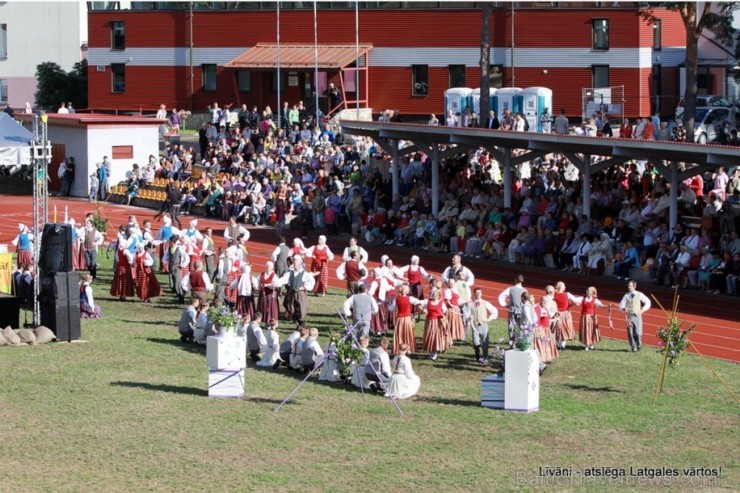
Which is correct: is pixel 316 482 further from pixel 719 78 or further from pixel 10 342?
pixel 719 78

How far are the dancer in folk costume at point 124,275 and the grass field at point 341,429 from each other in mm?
5585

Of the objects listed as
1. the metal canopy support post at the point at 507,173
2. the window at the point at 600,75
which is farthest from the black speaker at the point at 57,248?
the window at the point at 600,75

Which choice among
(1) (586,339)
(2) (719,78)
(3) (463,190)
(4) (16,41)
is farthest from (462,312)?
(4) (16,41)

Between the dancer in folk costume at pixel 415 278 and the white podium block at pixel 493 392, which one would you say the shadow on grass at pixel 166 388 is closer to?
the white podium block at pixel 493 392

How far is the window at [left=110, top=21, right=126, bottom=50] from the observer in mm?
63562

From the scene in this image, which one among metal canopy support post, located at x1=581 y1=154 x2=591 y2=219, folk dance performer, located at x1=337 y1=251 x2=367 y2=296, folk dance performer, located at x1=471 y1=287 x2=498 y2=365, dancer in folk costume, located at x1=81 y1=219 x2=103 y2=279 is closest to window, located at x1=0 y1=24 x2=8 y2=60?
dancer in folk costume, located at x1=81 y1=219 x2=103 y2=279

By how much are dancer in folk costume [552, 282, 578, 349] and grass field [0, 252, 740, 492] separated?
0.41 metres

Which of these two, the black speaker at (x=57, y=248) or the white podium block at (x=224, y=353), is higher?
the black speaker at (x=57, y=248)

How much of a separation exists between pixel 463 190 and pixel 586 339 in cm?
1370

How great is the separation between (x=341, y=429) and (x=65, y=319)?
8026mm

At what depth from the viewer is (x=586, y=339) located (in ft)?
82.5

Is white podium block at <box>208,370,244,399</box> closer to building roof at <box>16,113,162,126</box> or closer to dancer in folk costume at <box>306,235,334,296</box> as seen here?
dancer in folk costume at <box>306,235,334,296</box>

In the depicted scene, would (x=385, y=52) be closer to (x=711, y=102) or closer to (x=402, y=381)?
(x=711, y=102)

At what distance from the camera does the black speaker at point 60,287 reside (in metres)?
25.3
